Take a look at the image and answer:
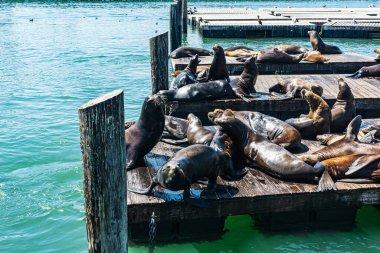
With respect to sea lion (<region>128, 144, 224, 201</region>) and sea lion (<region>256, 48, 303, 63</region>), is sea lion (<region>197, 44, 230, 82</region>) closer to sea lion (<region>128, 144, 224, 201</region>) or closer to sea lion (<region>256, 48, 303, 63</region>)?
sea lion (<region>256, 48, 303, 63</region>)

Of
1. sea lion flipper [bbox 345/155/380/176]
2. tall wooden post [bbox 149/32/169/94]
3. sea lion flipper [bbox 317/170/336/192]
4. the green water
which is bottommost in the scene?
the green water

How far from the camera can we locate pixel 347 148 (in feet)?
18.5

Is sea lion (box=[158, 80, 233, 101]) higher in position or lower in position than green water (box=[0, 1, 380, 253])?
higher

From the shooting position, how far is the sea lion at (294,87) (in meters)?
7.94

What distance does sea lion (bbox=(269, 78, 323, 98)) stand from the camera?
26.0 ft

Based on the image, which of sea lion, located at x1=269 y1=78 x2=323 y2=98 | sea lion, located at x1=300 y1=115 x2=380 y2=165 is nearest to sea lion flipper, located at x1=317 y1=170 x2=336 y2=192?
sea lion, located at x1=300 y1=115 x2=380 y2=165

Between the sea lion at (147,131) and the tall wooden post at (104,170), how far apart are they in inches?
78.6

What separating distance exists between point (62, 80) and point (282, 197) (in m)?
11.2

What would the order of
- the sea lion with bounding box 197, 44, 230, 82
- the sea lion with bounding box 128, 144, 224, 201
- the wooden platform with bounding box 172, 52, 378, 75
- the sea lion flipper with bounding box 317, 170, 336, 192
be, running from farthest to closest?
the wooden platform with bounding box 172, 52, 378, 75
the sea lion with bounding box 197, 44, 230, 82
the sea lion flipper with bounding box 317, 170, 336, 192
the sea lion with bounding box 128, 144, 224, 201

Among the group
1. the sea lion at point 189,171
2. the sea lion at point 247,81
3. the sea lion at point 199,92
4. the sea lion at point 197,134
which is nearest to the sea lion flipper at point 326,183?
the sea lion at point 189,171

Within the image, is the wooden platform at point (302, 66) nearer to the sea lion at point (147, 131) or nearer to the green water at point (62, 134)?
the green water at point (62, 134)

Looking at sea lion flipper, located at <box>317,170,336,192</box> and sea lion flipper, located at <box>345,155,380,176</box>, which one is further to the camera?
sea lion flipper, located at <box>345,155,380,176</box>

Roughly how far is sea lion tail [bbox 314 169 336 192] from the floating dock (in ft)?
0.22

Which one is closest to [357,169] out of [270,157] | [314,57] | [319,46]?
[270,157]
